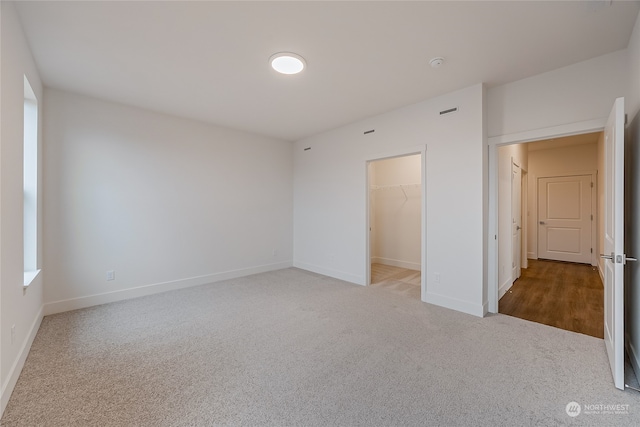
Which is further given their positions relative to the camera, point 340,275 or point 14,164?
point 340,275

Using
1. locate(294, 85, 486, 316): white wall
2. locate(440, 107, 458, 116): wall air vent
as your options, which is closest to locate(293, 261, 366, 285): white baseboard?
locate(294, 85, 486, 316): white wall

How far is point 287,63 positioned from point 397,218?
14.0 ft

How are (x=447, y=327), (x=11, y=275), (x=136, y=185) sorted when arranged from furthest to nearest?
1. (x=136, y=185)
2. (x=447, y=327)
3. (x=11, y=275)

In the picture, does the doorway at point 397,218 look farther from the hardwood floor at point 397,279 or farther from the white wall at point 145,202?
the white wall at point 145,202

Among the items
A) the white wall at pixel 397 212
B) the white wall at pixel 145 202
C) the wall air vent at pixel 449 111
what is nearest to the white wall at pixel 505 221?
the wall air vent at pixel 449 111

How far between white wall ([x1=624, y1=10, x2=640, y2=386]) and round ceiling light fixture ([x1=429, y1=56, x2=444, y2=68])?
1.35m

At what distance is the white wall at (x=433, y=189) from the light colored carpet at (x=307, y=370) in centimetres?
51

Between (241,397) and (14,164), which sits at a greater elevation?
(14,164)

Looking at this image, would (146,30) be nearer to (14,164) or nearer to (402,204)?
(14,164)

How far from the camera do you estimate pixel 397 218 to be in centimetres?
598

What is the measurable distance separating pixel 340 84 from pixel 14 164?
297cm

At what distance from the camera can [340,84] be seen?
3.08 meters

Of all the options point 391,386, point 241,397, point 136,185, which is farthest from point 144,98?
point 391,386

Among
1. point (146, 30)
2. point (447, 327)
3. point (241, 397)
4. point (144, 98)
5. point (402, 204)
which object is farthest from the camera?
point (402, 204)
